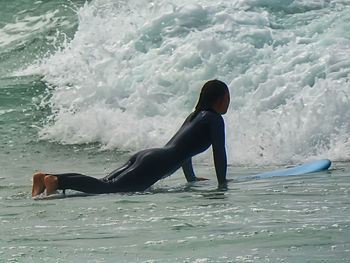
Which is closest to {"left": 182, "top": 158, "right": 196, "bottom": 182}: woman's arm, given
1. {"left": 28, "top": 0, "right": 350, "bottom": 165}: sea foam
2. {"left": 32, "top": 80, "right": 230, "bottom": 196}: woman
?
{"left": 32, "top": 80, "right": 230, "bottom": 196}: woman

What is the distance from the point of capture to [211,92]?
8.39 meters

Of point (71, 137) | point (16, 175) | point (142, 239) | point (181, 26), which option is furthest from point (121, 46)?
point (142, 239)

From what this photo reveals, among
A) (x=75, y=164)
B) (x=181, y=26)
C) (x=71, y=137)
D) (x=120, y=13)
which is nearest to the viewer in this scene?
(x=75, y=164)

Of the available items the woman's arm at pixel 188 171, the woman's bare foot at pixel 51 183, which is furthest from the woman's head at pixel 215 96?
the woman's bare foot at pixel 51 183

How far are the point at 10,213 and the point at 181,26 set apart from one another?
7.86 meters

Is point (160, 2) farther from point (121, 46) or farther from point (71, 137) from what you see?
point (71, 137)

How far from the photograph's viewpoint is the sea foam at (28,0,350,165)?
11.3 meters

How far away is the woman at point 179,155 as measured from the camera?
8211mm

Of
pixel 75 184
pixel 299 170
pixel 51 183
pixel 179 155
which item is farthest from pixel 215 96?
pixel 51 183

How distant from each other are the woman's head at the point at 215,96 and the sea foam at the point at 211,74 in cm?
214

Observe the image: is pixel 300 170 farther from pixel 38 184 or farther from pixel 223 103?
pixel 38 184

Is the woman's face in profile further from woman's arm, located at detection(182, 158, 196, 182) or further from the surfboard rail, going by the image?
the surfboard rail

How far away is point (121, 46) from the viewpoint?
15086 millimetres

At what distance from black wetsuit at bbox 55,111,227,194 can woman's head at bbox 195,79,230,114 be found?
0.20 ft
